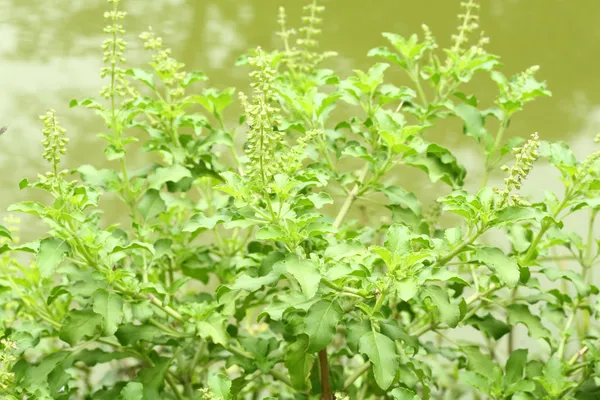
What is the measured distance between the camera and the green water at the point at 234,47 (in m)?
3.59

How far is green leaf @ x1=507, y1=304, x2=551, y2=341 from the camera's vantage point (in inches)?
79.7

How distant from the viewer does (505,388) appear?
2020mm

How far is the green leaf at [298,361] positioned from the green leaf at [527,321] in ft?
1.53

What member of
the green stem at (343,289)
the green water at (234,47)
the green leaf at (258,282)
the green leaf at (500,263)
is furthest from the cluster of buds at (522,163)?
the green water at (234,47)

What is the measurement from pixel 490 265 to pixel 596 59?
253cm

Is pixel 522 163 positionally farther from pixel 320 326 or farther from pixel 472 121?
pixel 472 121

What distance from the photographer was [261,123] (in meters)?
1.60

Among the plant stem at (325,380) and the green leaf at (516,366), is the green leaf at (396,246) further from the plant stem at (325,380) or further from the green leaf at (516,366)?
the green leaf at (516,366)

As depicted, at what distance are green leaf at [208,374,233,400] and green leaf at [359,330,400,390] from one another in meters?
0.24

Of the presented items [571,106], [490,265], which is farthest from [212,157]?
[571,106]

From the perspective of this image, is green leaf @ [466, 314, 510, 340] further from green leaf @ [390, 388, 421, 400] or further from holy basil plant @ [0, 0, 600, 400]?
green leaf @ [390, 388, 421, 400]

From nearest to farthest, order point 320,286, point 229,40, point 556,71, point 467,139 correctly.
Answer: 1. point 320,286
2. point 467,139
3. point 556,71
4. point 229,40

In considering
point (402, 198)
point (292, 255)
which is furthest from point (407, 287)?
point (402, 198)

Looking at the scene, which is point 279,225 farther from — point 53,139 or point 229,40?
point 229,40
